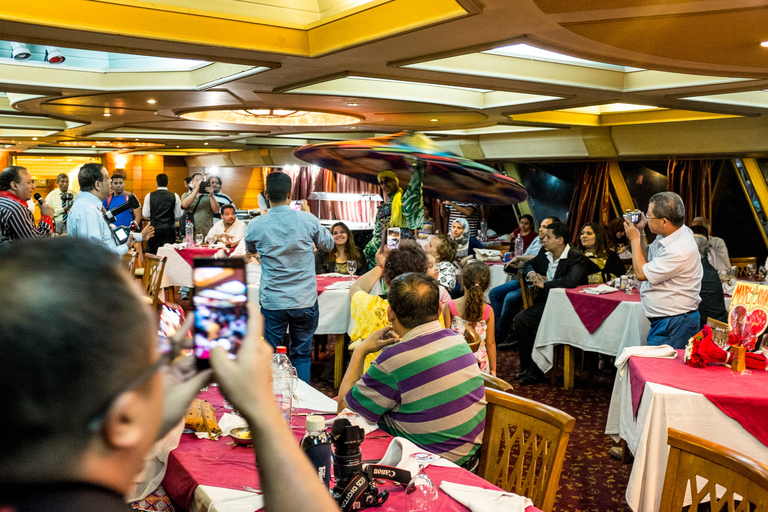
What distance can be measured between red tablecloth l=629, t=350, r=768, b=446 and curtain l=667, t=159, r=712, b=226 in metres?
6.97

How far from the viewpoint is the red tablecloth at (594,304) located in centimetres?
523

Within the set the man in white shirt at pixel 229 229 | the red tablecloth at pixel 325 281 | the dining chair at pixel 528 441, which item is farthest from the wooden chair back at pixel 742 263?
the dining chair at pixel 528 441

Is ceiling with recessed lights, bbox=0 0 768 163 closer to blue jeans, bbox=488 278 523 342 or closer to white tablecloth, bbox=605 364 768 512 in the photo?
white tablecloth, bbox=605 364 768 512

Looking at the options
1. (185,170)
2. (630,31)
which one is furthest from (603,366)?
(185,170)

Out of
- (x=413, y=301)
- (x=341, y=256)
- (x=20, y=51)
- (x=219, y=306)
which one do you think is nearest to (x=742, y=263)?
(x=341, y=256)

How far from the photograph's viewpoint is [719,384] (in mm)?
2943

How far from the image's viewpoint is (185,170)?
66.4 ft

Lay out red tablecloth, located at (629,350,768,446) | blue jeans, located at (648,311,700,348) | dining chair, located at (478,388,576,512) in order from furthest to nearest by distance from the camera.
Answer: blue jeans, located at (648,311,700,348), red tablecloth, located at (629,350,768,446), dining chair, located at (478,388,576,512)

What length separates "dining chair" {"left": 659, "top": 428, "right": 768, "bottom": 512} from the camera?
1.66 metres

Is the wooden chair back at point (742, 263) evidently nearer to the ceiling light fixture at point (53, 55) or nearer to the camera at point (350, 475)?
the camera at point (350, 475)

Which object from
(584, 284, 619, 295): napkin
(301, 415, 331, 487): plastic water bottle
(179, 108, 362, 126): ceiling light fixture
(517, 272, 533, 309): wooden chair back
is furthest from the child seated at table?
(179, 108, 362, 126): ceiling light fixture

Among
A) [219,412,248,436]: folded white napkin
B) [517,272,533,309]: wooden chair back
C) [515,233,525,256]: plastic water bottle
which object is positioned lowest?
[517,272,533,309]: wooden chair back

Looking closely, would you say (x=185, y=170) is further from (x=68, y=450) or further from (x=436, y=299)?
(x=68, y=450)

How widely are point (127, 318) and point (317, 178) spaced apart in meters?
17.6
